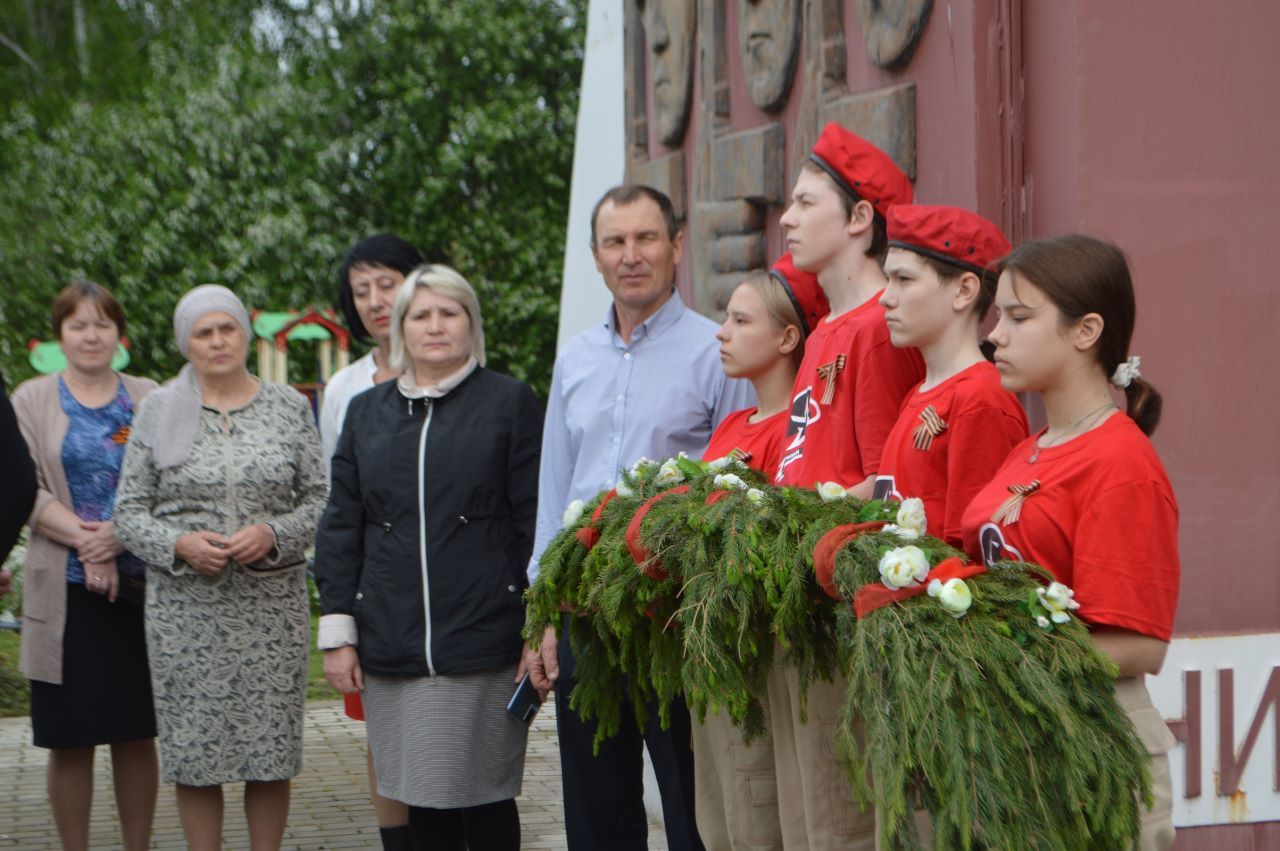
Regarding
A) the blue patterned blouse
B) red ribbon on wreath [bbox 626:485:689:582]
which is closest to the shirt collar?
red ribbon on wreath [bbox 626:485:689:582]

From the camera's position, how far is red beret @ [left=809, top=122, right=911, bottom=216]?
11.9 feet

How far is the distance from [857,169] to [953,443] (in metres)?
0.79

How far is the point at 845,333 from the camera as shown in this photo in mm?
3543

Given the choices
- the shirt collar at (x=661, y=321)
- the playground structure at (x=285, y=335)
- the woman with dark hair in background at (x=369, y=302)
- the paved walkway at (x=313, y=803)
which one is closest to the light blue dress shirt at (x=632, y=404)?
the shirt collar at (x=661, y=321)

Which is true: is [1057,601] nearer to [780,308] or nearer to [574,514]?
[574,514]

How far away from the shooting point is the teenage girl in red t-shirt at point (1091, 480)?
8.87 feet

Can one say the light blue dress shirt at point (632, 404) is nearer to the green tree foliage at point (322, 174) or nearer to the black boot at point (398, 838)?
the black boot at point (398, 838)

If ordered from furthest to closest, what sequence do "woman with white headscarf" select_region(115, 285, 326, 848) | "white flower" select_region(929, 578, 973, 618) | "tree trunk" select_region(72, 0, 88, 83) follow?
"tree trunk" select_region(72, 0, 88, 83) → "woman with white headscarf" select_region(115, 285, 326, 848) → "white flower" select_region(929, 578, 973, 618)

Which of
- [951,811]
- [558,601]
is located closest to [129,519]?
[558,601]

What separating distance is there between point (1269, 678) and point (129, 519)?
3238mm

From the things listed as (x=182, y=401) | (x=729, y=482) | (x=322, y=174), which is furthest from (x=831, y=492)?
(x=322, y=174)

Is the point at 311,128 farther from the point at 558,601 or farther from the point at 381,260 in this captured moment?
the point at 558,601

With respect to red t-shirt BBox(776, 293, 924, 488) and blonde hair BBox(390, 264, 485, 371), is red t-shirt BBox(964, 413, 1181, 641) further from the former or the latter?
blonde hair BBox(390, 264, 485, 371)

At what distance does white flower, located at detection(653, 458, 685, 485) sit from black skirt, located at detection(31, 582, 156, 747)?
2.56 metres
